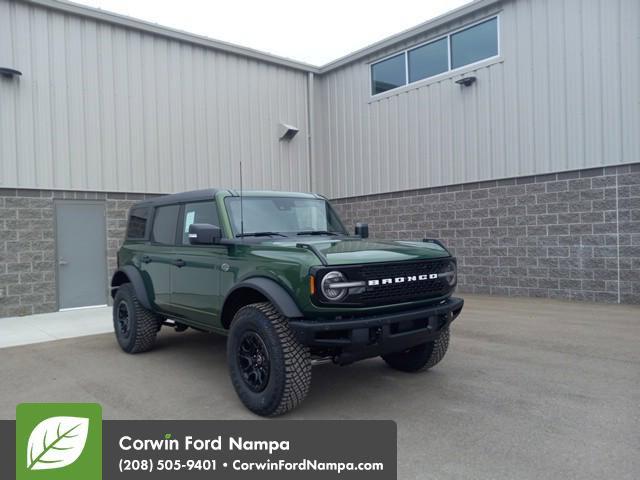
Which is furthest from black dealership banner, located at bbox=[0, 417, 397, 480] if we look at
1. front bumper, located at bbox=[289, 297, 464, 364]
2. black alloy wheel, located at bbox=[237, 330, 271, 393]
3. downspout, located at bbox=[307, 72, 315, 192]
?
downspout, located at bbox=[307, 72, 315, 192]

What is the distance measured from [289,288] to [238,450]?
1229 mm

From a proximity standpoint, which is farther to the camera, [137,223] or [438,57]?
[438,57]

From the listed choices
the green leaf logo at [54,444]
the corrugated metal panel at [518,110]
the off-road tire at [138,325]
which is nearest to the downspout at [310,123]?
the corrugated metal panel at [518,110]

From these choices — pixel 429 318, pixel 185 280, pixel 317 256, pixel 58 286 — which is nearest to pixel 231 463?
pixel 317 256

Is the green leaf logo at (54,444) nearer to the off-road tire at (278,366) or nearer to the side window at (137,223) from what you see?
the off-road tire at (278,366)

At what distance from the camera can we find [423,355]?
5.08 metres

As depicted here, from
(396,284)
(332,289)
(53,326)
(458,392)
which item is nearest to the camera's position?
(332,289)

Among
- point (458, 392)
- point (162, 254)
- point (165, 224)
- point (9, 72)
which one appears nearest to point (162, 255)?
point (162, 254)

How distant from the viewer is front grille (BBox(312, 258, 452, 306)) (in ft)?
12.9

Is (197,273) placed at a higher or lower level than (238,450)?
higher

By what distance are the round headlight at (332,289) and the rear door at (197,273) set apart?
1.34 m

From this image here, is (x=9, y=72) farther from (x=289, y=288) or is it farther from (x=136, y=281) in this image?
(x=289, y=288)

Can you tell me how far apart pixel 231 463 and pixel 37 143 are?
8.90m

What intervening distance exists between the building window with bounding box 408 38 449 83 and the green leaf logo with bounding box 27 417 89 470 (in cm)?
1081
